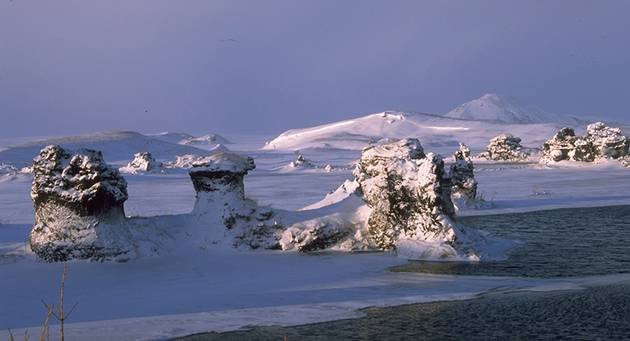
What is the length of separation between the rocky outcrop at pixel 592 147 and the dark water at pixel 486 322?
60089 millimetres

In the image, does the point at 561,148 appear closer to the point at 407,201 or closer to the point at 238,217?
the point at 407,201

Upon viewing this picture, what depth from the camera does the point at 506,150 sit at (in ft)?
298

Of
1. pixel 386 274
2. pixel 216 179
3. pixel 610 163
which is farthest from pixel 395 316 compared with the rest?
pixel 610 163

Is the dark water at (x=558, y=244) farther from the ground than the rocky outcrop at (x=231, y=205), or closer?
closer

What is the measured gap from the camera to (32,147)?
143 m

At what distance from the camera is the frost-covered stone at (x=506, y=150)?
8975 centimetres

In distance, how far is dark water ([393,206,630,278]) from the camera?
18547mm

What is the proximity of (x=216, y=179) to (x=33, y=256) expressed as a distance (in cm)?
597

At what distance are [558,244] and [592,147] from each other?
176ft

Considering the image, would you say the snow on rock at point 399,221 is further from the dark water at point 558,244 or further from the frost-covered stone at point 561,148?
the frost-covered stone at point 561,148

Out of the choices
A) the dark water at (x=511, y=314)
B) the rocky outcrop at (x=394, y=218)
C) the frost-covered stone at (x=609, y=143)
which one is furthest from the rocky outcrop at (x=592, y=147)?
the dark water at (x=511, y=314)

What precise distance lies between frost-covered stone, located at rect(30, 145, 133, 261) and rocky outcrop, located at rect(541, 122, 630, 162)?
60.0 m

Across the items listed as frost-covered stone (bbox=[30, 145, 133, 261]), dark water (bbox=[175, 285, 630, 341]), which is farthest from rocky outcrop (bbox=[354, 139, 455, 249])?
frost-covered stone (bbox=[30, 145, 133, 261])

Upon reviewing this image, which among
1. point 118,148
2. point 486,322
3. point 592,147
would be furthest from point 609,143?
point 118,148
